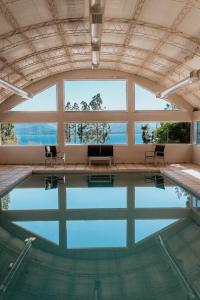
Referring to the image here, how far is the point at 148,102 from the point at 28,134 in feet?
18.2

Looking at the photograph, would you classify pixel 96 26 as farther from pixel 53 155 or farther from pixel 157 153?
pixel 157 153

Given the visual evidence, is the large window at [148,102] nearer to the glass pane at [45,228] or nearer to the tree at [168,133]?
the tree at [168,133]

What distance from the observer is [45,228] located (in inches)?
230

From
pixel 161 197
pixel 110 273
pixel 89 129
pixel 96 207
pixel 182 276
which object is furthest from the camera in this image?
pixel 89 129

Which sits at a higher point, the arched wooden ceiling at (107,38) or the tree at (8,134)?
the arched wooden ceiling at (107,38)

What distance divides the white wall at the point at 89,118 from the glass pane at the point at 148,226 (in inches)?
272

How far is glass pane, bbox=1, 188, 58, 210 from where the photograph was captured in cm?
731

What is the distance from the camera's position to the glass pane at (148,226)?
5.47 m

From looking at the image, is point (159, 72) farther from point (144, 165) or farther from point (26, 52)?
point (26, 52)

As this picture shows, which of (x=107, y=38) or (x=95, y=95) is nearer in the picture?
(x=107, y=38)

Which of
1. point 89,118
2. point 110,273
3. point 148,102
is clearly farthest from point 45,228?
point 148,102

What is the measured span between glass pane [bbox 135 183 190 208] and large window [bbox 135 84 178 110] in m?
4.73

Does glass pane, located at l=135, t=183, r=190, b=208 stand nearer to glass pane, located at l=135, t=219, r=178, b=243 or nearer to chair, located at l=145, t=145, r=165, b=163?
glass pane, located at l=135, t=219, r=178, b=243

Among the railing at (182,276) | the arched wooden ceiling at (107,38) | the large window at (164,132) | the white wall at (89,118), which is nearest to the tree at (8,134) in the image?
the white wall at (89,118)
